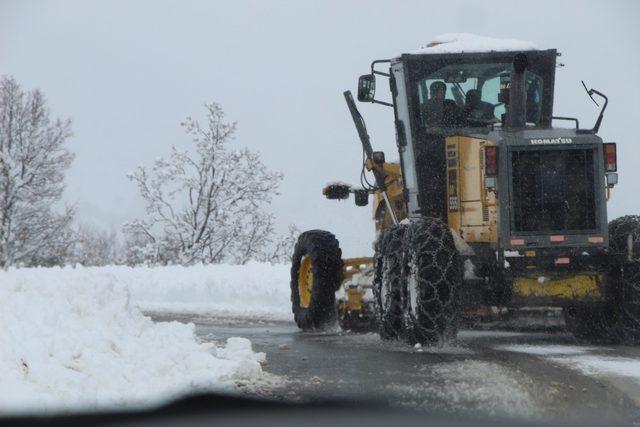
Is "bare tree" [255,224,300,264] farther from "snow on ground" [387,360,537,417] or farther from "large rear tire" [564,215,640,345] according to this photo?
"snow on ground" [387,360,537,417]

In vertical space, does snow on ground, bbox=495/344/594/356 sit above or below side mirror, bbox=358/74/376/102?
below

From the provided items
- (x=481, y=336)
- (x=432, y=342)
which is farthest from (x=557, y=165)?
(x=481, y=336)

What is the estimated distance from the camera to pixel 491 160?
1032 centimetres

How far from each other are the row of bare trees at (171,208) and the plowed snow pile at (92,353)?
3360 centimetres

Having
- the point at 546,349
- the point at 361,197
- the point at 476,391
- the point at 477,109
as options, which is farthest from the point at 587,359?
the point at 361,197

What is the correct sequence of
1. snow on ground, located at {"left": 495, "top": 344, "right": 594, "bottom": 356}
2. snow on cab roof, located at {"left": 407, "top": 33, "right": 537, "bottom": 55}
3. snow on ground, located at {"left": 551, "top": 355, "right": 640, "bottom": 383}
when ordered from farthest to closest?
snow on cab roof, located at {"left": 407, "top": 33, "right": 537, "bottom": 55}
snow on ground, located at {"left": 495, "top": 344, "right": 594, "bottom": 356}
snow on ground, located at {"left": 551, "top": 355, "right": 640, "bottom": 383}

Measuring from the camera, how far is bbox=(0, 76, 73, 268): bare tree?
46844mm

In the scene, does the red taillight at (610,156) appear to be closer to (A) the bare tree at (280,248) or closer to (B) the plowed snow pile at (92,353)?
(B) the plowed snow pile at (92,353)

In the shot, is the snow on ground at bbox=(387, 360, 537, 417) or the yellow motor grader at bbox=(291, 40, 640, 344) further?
the yellow motor grader at bbox=(291, 40, 640, 344)

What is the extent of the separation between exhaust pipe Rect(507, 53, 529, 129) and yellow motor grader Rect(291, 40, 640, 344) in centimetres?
2

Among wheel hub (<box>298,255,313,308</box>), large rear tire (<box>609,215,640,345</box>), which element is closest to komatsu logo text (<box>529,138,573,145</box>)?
large rear tire (<box>609,215,640,345</box>)

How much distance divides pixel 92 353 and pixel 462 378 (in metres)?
2.76

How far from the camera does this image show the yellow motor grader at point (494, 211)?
33.7ft

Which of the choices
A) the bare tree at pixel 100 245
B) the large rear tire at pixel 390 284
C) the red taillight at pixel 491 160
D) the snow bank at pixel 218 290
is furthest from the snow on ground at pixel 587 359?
the bare tree at pixel 100 245
